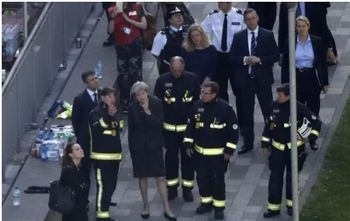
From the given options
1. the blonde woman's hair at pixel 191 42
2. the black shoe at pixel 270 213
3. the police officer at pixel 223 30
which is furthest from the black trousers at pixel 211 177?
the police officer at pixel 223 30

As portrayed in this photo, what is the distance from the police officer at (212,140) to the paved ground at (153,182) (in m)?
0.47

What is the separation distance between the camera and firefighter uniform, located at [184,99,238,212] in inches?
763

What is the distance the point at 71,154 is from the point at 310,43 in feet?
13.1

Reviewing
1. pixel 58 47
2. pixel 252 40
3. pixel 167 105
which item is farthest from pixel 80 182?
pixel 58 47

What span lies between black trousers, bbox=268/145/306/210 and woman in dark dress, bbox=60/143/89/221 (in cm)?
239

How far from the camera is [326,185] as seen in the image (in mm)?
20656

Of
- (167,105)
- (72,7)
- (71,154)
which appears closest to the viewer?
(71,154)

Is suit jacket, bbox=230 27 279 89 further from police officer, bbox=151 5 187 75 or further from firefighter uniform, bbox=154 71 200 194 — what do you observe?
firefighter uniform, bbox=154 71 200 194

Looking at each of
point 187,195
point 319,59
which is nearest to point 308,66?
point 319,59

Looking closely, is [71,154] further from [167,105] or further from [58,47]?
[58,47]

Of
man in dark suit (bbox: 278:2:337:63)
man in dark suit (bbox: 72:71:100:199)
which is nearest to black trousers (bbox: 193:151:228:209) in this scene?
man in dark suit (bbox: 72:71:100:199)

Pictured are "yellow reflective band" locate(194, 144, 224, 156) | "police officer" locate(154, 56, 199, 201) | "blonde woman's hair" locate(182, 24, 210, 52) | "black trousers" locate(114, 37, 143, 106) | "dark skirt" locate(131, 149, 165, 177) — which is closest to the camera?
"yellow reflective band" locate(194, 144, 224, 156)

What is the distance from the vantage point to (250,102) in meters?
21.4

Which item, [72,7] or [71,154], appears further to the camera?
[72,7]
